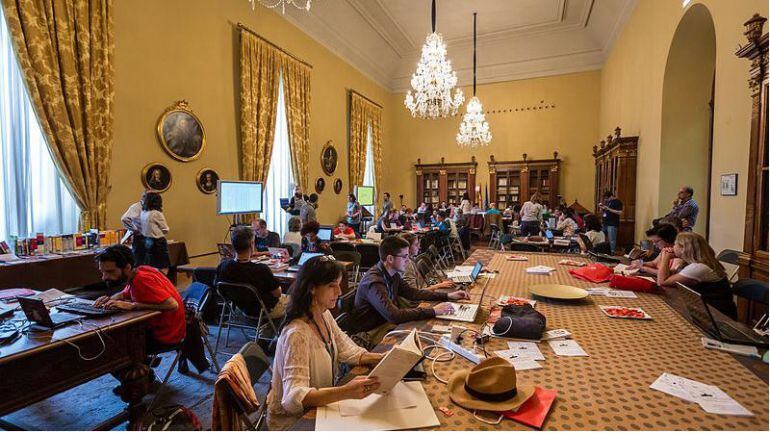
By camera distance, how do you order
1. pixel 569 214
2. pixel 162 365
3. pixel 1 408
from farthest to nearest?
pixel 569 214 < pixel 162 365 < pixel 1 408

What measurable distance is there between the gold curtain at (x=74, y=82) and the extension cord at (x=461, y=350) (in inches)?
206

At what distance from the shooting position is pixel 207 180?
695 centimetres

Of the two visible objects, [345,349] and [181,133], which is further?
[181,133]

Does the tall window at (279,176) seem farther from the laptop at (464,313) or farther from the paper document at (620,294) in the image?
the paper document at (620,294)

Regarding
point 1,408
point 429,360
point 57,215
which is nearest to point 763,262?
point 429,360

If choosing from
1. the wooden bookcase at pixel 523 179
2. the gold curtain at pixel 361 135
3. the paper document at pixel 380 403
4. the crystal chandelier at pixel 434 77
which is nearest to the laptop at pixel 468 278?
the paper document at pixel 380 403

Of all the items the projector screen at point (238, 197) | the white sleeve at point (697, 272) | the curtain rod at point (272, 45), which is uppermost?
the curtain rod at point (272, 45)

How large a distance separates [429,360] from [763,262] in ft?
11.1

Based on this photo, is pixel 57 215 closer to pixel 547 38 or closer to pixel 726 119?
pixel 726 119

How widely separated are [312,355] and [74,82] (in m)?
5.25

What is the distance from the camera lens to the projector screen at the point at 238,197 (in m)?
6.76

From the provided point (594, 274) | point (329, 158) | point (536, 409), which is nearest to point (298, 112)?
point (329, 158)

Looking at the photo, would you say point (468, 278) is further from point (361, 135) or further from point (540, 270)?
point (361, 135)

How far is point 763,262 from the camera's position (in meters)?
3.37
